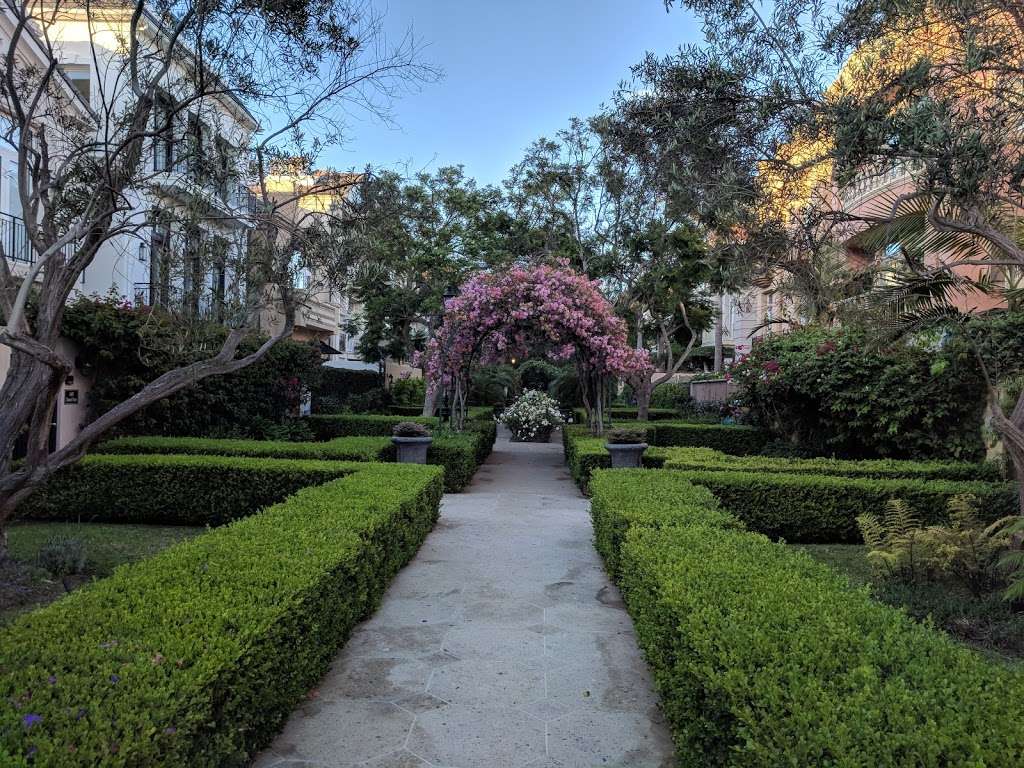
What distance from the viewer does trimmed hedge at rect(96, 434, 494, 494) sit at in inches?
370

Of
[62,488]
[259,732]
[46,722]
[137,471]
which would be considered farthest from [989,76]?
[62,488]

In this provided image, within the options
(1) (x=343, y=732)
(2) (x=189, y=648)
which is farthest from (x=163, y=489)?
(2) (x=189, y=648)

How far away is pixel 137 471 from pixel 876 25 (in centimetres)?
868

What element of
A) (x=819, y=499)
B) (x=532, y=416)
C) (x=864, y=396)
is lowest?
(x=819, y=499)

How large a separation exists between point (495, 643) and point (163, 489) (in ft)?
17.1

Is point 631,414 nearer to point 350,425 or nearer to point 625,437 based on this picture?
point 350,425

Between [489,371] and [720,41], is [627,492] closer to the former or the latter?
[720,41]

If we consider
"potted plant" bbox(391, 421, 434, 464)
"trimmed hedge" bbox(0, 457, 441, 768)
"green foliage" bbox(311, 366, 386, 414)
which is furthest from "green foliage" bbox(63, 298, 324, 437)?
"green foliage" bbox(311, 366, 386, 414)

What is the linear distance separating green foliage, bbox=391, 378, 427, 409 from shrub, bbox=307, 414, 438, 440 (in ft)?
32.4

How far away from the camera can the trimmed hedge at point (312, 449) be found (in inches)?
370

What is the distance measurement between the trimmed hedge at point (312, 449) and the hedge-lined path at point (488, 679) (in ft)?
11.4

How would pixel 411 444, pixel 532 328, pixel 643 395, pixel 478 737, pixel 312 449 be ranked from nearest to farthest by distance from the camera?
1. pixel 478 737
2. pixel 312 449
3. pixel 411 444
4. pixel 532 328
5. pixel 643 395

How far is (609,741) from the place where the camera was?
3.34 m

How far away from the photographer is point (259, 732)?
3045mm
